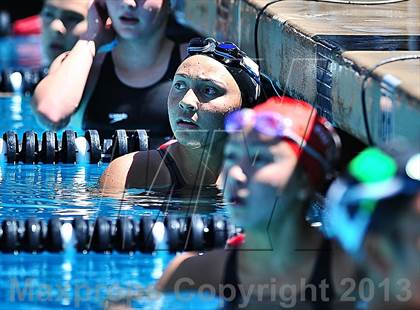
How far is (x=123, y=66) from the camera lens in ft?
22.0

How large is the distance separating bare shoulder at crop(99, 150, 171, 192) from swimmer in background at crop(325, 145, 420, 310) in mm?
2122

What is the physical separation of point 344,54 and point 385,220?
213 cm

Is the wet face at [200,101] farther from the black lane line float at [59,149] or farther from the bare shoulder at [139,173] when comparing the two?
the black lane line float at [59,149]

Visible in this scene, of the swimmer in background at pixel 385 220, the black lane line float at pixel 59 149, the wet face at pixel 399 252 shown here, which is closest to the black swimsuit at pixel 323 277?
the swimmer in background at pixel 385 220

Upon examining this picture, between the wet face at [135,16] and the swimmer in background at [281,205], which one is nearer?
the swimmer in background at [281,205]

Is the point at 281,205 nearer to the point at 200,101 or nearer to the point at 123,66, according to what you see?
the point at 200,101

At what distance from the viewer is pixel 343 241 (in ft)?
10.1

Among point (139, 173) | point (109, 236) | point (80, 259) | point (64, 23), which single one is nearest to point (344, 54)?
point (139, 173)

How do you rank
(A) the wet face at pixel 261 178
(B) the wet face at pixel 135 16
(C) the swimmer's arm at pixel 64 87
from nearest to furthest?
(A) the wet face at pixel 261 178 < (C) the swimmer's arm at pixel 64 87 < (B) the wet face at pixel 135 16

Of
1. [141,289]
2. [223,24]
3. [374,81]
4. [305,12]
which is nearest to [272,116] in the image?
[141,289]

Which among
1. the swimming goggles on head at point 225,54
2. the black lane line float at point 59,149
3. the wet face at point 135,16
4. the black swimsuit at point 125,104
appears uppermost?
the wet face at point 135,16

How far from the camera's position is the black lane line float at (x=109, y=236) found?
4320mm

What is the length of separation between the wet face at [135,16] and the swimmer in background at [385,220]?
347cm

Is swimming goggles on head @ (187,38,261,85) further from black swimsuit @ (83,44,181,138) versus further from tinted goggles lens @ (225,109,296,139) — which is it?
tinted goggles lens @ (225,109,296,139)
